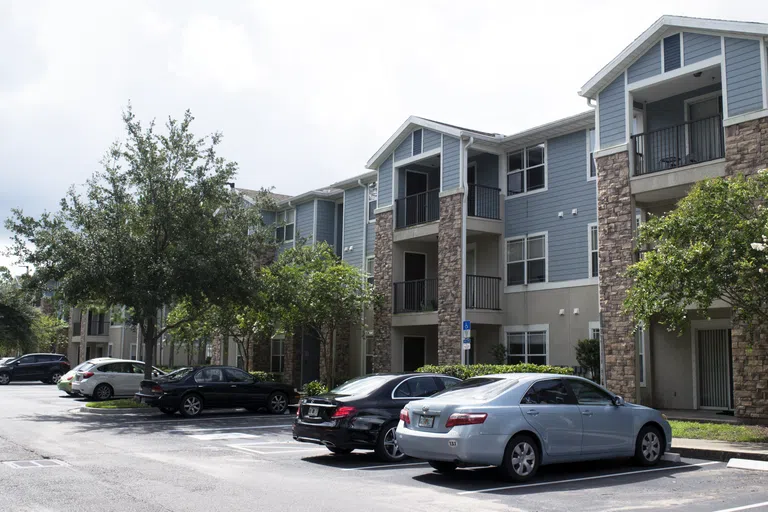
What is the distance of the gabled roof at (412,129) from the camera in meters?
24.6

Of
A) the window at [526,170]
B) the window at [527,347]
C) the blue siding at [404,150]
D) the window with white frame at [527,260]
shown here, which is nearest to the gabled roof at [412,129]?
the blue siding at [404,150]

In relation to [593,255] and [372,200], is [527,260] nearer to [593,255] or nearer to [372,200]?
[593,255]

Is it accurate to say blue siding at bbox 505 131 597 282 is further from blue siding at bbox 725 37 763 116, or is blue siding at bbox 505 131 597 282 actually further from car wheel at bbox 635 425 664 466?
car wheel at bbox 635 425 664 466

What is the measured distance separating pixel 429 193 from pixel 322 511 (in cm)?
1920

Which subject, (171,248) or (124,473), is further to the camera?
(171,248)

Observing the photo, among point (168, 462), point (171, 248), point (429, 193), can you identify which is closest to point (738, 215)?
point (168, 462)

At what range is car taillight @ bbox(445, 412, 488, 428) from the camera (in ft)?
33.3

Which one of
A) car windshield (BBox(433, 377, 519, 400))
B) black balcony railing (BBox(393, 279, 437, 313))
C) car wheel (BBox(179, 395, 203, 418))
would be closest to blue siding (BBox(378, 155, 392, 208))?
black balcony railing (BBox(393, 279, 437, 313))

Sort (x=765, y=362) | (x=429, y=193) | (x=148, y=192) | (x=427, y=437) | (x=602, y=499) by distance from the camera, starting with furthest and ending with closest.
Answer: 1. (x=429, y=193)
2. (x=148, y=192)
3. (x=765, y=362)
4. (x=427, y=437)
5. (x=602, y=499)

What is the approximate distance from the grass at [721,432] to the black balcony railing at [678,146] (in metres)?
6.44

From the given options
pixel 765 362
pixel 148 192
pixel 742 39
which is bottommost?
pixel 765 362

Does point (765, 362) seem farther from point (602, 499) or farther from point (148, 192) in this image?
point (148, 192)

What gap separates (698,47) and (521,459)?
1233 centimetres

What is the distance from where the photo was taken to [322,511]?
837 centimetres
